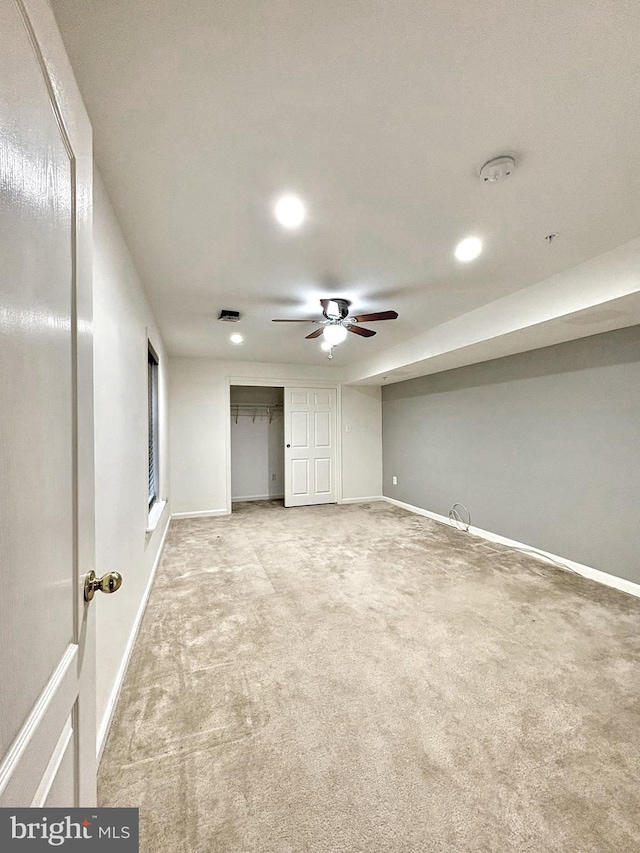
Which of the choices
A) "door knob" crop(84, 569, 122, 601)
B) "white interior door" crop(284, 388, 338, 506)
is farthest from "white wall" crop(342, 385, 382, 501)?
"door knob" crop(84, 569, 122, 601)

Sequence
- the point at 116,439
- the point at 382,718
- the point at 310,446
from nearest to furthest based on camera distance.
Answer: the point at 382,718 < the point at 116,439 < the point at 310,446

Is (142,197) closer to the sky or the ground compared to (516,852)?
closer to the sky

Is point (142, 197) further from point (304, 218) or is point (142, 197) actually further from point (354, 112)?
point (354, 112)

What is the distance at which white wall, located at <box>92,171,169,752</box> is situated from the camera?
1.64m

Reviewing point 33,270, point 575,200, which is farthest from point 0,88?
point 575,200

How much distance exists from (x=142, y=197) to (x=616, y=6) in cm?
188

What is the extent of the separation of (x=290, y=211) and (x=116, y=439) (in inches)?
58.3

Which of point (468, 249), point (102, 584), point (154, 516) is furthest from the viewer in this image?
point (154, 516)

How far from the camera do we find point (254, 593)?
10.3 ft

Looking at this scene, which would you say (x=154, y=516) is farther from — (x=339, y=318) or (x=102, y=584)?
(x=102, y=584)

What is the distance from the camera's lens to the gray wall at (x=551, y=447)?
3.21 metres

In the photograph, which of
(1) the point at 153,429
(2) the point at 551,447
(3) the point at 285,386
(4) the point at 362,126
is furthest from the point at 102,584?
(3) the point at 285,386

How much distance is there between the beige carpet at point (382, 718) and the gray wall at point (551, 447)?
0.47 metres

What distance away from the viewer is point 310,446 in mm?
6680
